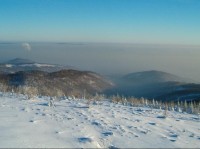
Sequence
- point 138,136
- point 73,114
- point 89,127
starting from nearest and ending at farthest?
point 138,136 → point 89,127 → point 73,114

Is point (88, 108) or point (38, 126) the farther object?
point (88, 108)

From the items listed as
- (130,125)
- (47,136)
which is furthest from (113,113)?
(47,136)

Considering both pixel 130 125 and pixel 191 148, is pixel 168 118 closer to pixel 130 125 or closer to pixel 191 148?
pixel 130 125

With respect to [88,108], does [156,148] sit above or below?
below

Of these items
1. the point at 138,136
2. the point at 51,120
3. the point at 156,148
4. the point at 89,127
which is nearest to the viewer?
the point at 156,148

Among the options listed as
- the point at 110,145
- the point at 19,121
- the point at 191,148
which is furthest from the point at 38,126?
the point at 191,148

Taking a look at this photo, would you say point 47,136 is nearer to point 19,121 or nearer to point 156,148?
point 19,121
